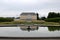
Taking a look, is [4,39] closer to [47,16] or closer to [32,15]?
[47,16]

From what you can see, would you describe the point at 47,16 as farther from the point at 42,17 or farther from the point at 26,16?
the point at 26,16

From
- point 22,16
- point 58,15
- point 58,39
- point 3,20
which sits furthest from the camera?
point 22,16

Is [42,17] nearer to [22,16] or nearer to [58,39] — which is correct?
[22,16]

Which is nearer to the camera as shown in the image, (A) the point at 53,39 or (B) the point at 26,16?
(A) the point at 53,39

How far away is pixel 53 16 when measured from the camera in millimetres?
24250

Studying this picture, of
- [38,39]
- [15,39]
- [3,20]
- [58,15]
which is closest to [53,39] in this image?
[38,39]

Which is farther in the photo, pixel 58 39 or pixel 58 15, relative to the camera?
pixel 58 15

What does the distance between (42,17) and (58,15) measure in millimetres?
2997

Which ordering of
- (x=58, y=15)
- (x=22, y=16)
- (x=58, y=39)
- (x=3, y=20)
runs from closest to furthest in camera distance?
(x=58, y=39), (x=3, y=20), (x=58, y=15), (x=22, y=16)

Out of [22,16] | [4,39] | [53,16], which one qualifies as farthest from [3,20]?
[4,39]

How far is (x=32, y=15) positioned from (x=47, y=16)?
16.4ft

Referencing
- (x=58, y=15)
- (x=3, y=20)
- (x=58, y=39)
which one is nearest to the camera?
(x=58, y=39)

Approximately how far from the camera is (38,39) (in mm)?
4387

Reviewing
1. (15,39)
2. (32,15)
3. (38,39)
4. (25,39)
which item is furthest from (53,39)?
(32,15)
